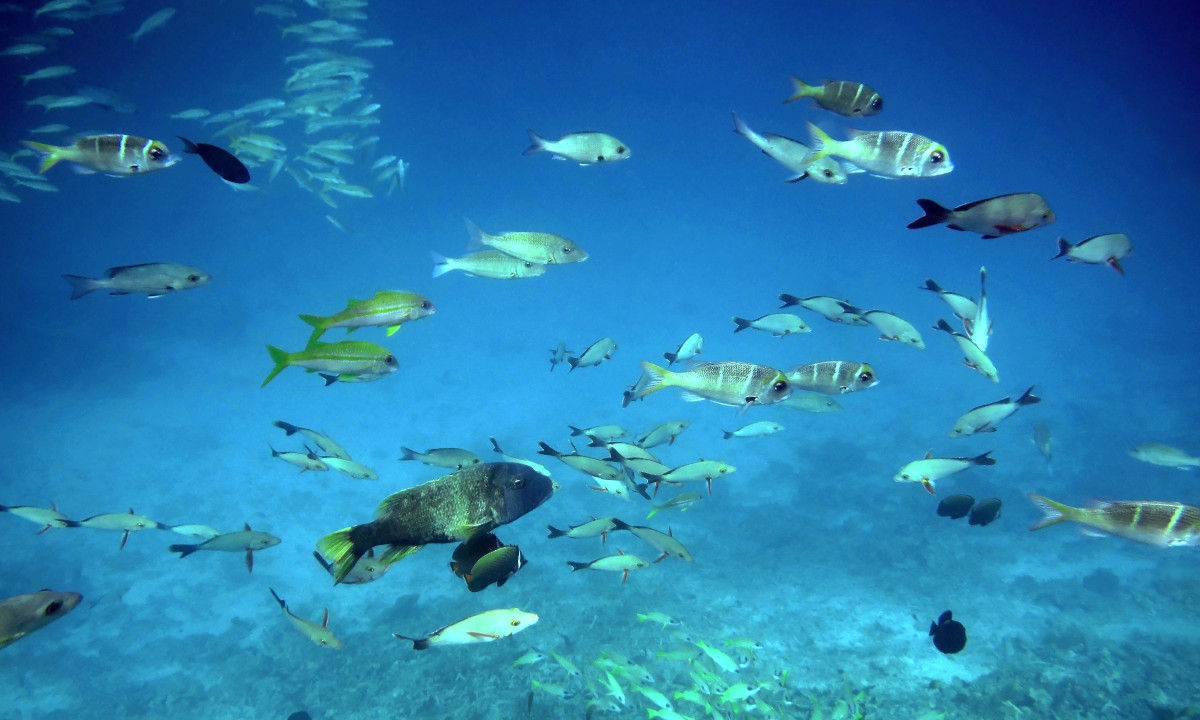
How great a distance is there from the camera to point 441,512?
8.60ft

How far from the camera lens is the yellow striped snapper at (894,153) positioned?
357 cm

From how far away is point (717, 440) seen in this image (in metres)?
23.4

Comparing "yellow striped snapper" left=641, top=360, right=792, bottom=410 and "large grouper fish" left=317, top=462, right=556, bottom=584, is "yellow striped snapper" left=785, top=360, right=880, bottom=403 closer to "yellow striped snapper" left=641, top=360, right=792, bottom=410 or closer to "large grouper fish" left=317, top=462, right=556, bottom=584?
"yellow striped snapper" left=641, top=360, right=792, bottom=410

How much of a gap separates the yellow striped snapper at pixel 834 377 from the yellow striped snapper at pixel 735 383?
1.11ft

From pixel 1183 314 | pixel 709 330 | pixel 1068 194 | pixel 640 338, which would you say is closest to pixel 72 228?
pixel 640 338

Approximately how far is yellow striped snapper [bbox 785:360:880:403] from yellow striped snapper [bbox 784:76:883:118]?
6.67ft

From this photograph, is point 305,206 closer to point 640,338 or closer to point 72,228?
point 72,228

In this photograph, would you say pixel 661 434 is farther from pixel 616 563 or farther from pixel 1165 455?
pixel 1165 455

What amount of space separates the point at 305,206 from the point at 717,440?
7187 cm

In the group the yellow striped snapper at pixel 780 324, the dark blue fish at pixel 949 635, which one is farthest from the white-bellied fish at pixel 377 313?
the dark blue fish at pixel 949 635

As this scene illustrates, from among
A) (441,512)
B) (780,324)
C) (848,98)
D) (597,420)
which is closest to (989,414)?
(780,324)

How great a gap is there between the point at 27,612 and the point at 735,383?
480 centimetres

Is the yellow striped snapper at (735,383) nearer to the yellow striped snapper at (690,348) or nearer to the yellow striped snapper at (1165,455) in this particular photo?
the yellow striped snapper at (690,348)

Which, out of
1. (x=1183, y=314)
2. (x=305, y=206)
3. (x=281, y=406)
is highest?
(x=1183, y=314)
